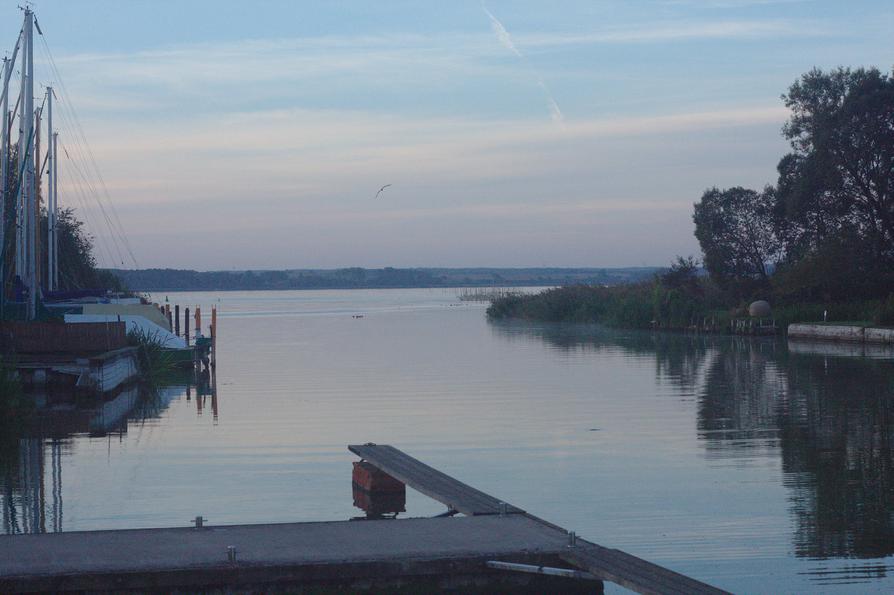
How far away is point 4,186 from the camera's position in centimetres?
3469

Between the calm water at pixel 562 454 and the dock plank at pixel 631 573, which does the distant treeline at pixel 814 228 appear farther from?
the dock plank at pixel 631 573

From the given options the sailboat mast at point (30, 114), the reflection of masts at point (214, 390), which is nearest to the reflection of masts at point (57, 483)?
the reflection of masts at point (214, 390)

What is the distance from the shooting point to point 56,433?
867 inches

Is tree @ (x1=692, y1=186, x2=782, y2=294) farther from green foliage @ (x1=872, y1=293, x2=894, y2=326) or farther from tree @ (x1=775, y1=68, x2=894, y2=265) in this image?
green foliage @ (x1=872, y1=293, x2=894, y2=326)

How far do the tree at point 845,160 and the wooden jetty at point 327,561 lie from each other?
47131 millimetres

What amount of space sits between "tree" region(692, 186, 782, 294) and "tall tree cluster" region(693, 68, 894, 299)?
2.77 meters

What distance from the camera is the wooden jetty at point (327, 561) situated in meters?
9.45

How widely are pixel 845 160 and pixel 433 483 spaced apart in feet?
149

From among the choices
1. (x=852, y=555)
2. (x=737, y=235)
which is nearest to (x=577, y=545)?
(x=852, y=555)

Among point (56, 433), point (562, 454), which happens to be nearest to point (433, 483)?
point (562, 454)

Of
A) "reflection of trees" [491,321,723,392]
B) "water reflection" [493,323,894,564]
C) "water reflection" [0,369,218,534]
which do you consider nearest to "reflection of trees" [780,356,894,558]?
"water reflection" [493,323,894,564]

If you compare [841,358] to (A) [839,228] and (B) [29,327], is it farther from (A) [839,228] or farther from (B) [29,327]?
(B) [29,327]

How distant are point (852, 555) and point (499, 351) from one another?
113 ft

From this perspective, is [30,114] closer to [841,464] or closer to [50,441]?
[50,441]
